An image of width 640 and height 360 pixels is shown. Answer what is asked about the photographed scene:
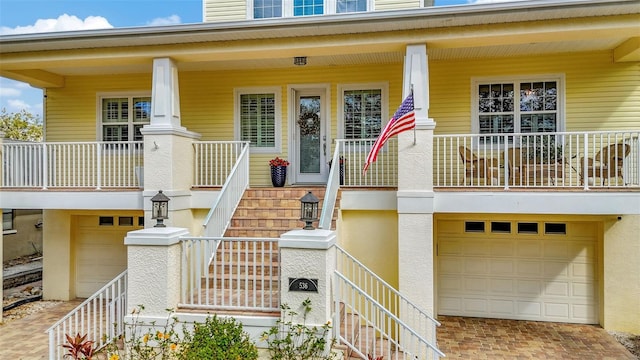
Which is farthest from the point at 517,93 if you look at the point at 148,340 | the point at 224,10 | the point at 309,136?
the point at 148,340

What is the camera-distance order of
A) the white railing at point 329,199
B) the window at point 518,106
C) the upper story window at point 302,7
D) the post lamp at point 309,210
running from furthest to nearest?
1. the upper story window at point 302,7
2. the window at point 518,106
3. the white railing at point 329,199
4. the post lamp at point 309,210

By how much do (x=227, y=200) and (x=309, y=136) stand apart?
3098 mm

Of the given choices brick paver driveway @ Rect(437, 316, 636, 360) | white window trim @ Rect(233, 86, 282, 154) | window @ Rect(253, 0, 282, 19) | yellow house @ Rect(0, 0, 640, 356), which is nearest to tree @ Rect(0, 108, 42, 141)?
yellow house @ Rect(0, 0, 640, 356)

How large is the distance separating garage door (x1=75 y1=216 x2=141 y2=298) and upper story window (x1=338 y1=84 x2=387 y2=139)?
18.8ft

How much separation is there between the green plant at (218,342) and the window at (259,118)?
5432 millimetres

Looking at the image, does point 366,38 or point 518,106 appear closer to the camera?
point 366,38

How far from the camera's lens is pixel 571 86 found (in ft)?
28.8

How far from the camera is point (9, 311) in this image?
30.7ft

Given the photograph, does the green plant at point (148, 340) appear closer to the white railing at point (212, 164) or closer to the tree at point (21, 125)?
the white railing at point (212, 164)

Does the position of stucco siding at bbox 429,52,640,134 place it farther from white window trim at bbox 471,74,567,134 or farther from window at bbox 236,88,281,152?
window at bbox 236,88,281,152

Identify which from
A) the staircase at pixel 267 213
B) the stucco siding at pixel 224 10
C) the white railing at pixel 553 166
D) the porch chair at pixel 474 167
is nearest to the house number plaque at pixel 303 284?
the staircase at pixel 267 213

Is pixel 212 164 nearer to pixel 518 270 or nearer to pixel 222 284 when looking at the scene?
pixel 222 284

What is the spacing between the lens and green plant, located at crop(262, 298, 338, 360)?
503 cm

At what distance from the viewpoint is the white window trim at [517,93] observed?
8828 millimetres
